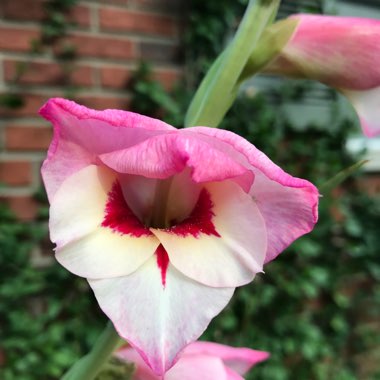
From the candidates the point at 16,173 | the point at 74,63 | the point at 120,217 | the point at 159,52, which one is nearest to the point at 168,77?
the point at 159,52

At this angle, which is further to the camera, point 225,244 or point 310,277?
point 310,277

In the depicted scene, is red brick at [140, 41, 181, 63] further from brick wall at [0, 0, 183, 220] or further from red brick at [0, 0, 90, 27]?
red brick at [0, 0, 90, 27]

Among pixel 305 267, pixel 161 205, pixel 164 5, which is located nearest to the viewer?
pixel 161 205

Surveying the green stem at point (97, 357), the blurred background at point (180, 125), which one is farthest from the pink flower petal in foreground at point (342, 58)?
the blurred background at point (180, 125)

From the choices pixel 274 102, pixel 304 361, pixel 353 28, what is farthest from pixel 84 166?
pixel 304 361

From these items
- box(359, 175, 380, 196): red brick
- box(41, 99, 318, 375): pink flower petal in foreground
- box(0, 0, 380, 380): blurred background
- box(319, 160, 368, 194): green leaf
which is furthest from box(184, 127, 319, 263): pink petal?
box(359, 175, 380, 196): red brick

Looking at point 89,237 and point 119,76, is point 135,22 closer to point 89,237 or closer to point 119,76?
point 119,76

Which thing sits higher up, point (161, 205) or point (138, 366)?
point (161, 205)
